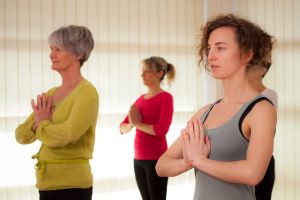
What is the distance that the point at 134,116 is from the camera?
3389 mm

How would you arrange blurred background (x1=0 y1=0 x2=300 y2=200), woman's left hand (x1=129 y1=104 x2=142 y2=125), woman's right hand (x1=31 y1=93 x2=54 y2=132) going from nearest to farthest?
woman's right hand (x1=31 y1=93 x2=54 y2=132) < woman's left hand (x1=129 y1=104 x2=142 y2=125) < blurred background (x1=0 y1=0 x2=300 y2=200)

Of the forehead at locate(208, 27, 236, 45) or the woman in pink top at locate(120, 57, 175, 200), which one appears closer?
the forehead at locate(208, 27, 236, 45)

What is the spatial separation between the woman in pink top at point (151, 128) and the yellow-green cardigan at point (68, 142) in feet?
4.04

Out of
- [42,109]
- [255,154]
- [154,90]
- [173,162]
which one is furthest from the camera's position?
[154,90]

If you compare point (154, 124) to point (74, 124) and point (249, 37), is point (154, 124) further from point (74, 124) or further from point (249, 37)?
point (249, 37)

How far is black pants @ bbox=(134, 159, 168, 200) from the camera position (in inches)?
126

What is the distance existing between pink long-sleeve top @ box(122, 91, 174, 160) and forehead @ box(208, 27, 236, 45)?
1917mm

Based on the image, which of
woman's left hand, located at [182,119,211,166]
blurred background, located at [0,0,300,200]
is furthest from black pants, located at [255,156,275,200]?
blurred background, located at [0,0,300,200]

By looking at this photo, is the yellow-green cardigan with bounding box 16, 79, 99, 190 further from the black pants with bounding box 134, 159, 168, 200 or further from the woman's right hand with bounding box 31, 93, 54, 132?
the black pants with bounding box 134, 159, 168, 200

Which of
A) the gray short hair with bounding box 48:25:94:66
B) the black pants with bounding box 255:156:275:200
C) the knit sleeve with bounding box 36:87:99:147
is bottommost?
the black pants with bounding box 255:156:275:200

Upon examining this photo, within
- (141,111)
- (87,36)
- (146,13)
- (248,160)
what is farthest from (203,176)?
(146,13)

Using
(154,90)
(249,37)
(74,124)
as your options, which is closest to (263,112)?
(249,37)

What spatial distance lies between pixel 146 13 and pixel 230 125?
10.7 feet

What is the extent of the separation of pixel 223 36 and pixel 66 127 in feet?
2.81
